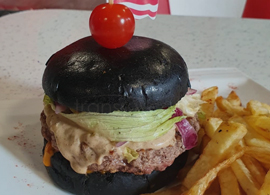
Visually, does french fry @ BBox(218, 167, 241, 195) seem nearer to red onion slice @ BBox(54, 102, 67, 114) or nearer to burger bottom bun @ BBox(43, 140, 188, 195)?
burger bottom bun @ BBox(43, 140, 188, 195)

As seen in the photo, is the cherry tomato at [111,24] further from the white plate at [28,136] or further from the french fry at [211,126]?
the white plate at [28,136]

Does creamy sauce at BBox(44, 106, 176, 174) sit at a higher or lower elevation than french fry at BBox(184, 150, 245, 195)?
higher

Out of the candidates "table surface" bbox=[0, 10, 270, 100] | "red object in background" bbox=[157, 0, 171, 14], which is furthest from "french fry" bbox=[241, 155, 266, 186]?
"red object in background" bbox=[157, 0, 171, 14]

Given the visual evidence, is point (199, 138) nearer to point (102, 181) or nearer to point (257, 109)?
point (257, 109)

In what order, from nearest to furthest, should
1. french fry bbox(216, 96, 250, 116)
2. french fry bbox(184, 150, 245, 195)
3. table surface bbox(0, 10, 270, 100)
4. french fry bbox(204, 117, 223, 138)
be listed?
1. french fry bbox(184, 150, 245, 195)
2. french fry bbox(204, 117, 223, 138)
3. french fry bbox(216, 96, 250, 116)
4. table surface bbox(0, 10, 270, 100)

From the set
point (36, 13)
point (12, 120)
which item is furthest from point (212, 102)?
point (36, 13)

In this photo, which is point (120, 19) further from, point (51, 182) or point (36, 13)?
point (36, 13)
